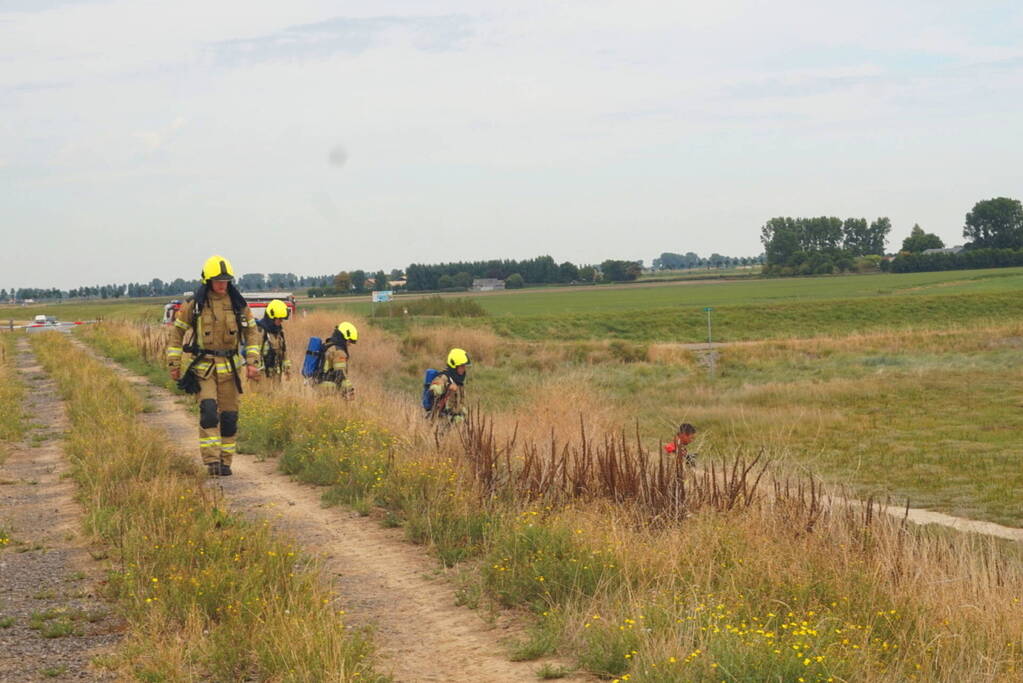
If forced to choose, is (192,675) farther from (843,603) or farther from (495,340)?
(495,340)

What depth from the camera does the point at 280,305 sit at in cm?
1592

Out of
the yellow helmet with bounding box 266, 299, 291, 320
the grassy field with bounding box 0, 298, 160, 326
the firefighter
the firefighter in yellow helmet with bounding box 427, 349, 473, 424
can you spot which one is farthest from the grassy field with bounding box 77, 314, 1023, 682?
the grassy field with bounding box 0, 298, 160, 326

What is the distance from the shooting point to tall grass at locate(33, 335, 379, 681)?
4.97 metres

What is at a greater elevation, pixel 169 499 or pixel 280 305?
pixel 280 305

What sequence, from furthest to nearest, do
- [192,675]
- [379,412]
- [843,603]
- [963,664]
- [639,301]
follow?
[639,301]
[379,412]
[843,603]
[963,664]
[192,675]

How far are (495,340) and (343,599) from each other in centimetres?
3831

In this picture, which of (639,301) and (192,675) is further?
(639,301)

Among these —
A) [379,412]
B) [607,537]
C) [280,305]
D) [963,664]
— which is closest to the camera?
[963,664]

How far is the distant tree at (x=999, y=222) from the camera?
143m

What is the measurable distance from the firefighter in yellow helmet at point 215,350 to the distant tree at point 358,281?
439ft

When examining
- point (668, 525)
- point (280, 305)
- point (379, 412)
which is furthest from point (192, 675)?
point (280, 305)

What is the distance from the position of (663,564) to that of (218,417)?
5.28 metres

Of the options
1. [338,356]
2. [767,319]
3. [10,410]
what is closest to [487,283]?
[767,319]

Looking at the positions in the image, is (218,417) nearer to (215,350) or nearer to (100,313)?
(215,350)
